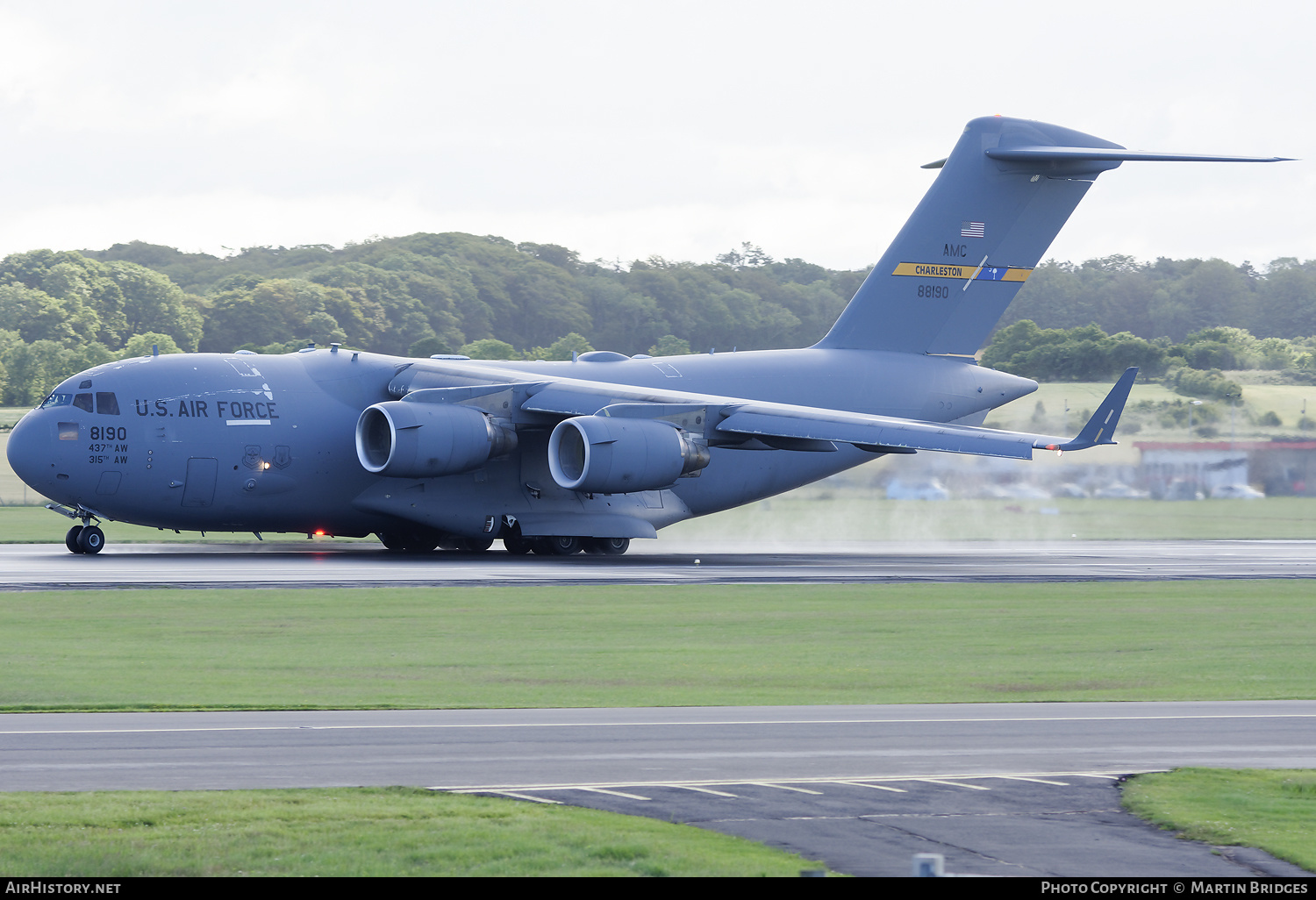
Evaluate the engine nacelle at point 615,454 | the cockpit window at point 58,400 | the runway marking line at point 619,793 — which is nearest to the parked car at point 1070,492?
the engine nacelle at point 615,454

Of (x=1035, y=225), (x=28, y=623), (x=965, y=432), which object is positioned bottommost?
(x=28, y=623)

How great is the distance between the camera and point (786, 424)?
31969 mm

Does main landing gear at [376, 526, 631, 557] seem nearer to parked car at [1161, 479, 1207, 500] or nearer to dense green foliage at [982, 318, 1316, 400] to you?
dense green foliage at [982, 318, 1316, 400]

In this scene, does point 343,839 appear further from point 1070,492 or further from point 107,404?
point 1070,492

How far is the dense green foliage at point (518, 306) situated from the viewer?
85.7 meters

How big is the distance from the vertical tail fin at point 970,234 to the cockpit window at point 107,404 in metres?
17.0

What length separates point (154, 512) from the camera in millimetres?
30656

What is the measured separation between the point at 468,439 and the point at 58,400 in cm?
790

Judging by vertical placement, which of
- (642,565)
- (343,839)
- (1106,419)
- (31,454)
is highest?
(1106,419)

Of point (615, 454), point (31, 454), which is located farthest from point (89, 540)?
point (615, 454)

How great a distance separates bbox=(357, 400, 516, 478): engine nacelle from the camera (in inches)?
1205
